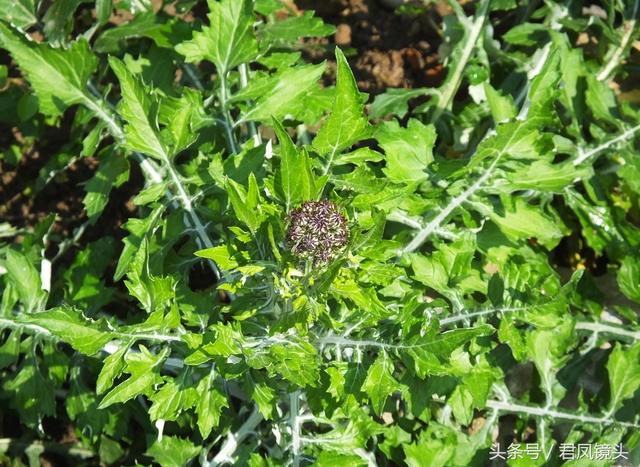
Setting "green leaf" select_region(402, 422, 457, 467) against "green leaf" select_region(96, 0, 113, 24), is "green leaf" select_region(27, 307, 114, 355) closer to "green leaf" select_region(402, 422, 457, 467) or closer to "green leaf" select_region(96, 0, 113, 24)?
"green leaf" select_region(402, 422, 457, 467)

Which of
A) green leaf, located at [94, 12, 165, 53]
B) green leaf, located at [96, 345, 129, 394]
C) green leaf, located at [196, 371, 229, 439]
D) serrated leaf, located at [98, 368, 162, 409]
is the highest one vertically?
green leaf, located at [94, 12, 165, 53]

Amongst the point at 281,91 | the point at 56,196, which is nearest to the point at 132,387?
the point at 281,91

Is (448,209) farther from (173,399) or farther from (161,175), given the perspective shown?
(173,399)

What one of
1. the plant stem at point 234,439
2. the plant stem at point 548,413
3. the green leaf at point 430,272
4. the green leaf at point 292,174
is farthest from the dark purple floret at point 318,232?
the plant stem at point 548,413

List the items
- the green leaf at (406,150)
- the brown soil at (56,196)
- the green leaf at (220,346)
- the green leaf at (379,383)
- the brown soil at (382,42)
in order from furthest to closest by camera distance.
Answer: the brown soil at (382,42), the brown soil at (56,196), the green leaf at (406,150), the green leaf at (379,383), the green leaf at (220,346)

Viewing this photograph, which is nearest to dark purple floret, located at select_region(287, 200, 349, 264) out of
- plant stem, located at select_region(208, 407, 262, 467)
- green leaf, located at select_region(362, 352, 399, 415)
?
green leaf, located at select_region(362, 352, 399, 415)

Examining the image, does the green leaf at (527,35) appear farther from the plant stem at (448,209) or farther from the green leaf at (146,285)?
the green leaf at (146,285)
